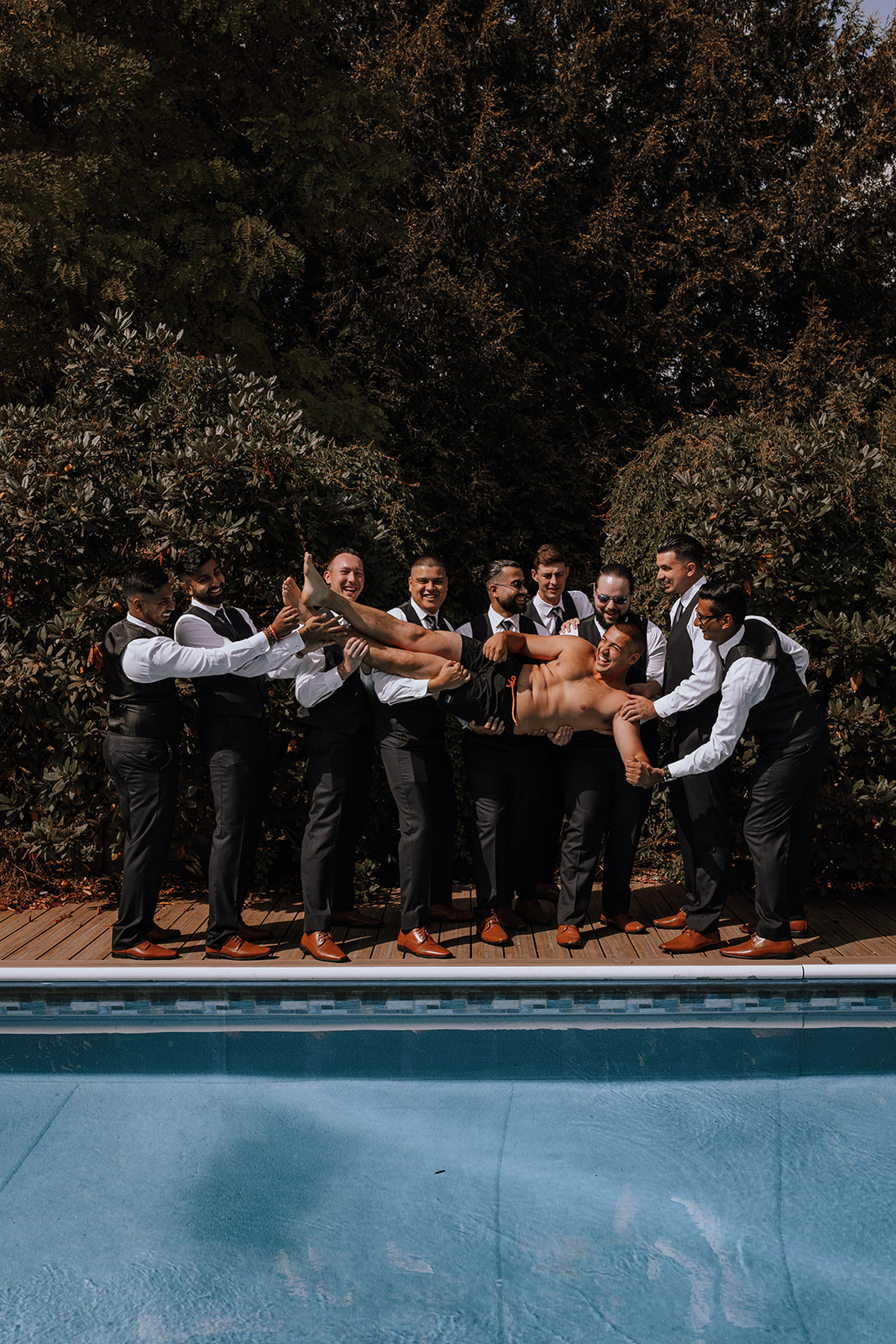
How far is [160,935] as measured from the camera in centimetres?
590

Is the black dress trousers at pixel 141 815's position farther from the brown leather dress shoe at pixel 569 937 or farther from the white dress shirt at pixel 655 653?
the white dress shirt at pixel 655 653

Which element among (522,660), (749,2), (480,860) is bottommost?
(480,860)

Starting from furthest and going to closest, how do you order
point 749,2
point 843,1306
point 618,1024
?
point 749,2
point 618,1024
point 843,1306

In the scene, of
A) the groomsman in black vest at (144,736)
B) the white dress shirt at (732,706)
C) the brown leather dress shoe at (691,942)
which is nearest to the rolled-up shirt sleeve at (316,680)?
the groomsman in black vest at (144,736)

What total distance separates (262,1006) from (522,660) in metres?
2.20

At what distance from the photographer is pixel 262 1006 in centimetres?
Result: 506

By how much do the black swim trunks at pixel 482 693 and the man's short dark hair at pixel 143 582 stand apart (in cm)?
156

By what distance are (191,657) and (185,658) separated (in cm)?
3

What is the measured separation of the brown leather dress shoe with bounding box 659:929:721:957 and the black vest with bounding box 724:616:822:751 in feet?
Result: 3.51

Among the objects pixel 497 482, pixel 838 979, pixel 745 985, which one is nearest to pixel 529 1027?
pixel 745 985

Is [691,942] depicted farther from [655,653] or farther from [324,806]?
[324,806]

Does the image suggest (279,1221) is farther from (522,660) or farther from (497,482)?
(497,482)

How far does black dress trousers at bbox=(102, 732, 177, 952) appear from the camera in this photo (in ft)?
18.1

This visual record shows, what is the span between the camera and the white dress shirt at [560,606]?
617 centimetres
